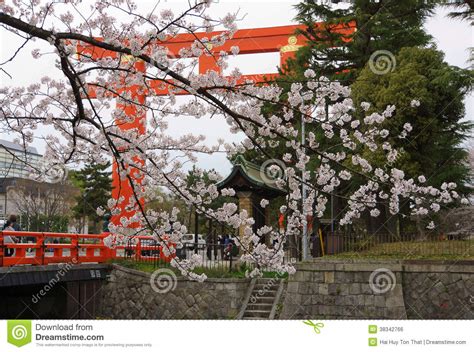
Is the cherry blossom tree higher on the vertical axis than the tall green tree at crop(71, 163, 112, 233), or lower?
lower

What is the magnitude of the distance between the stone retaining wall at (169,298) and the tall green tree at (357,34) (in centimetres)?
769

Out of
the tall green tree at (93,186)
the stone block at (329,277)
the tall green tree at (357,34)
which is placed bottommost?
the stone block at (329,277)

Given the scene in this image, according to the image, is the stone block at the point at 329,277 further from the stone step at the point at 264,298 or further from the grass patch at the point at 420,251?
the stone step at the point at 264,298

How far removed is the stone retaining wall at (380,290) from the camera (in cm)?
1218

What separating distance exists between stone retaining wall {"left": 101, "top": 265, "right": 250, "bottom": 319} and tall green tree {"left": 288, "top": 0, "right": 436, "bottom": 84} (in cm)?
769

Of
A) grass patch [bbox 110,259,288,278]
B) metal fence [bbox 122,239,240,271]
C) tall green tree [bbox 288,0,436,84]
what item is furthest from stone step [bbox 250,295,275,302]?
tall green tree [bbox 288,0,436,84]

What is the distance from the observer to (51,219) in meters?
27.6

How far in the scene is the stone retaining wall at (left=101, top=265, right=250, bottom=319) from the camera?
48.3 feet

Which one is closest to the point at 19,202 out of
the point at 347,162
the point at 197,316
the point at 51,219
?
the point at 51,219

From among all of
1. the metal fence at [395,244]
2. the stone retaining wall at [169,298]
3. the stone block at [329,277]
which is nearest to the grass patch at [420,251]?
the metal fence at [395,244]

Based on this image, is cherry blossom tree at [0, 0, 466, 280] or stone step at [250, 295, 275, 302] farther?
stone step at [250, 295, 275, 302]

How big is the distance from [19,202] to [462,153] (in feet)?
73.6

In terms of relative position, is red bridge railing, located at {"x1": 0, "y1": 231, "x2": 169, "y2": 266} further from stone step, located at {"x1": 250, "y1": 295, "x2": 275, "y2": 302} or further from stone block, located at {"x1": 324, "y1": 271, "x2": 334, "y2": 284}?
stone block, located at {"x1": 324, "y1": 271, "x2": 334, "y2": 284}

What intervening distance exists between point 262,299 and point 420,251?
4.26 m
